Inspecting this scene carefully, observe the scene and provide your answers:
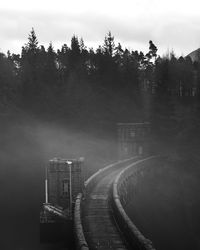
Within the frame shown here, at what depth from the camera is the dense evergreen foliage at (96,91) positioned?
74.2 m

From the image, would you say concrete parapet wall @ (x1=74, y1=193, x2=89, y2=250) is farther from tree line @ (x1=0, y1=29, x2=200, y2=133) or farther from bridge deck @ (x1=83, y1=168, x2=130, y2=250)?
tree line @ (x1=0, y1=29, x2=200, y2=133)

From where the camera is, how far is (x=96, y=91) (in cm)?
8519

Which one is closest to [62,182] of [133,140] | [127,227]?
[127,227]

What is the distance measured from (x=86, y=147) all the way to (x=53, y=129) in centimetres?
646

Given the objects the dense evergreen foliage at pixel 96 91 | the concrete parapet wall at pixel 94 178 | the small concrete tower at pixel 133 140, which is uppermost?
the dense evergreen foliage at pixel 96 91

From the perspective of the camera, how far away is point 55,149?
73.3m

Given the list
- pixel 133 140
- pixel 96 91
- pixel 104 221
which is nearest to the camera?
pixel 104 221

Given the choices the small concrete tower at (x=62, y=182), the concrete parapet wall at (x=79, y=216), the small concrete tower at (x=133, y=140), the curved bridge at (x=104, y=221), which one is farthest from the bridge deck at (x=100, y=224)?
the small concrete tower at (x=133, y=140)

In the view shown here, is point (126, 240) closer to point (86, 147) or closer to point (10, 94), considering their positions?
point (86, 147)

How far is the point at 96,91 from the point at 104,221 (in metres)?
57.9

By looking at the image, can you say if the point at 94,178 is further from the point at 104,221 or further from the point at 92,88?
the point at 92,88

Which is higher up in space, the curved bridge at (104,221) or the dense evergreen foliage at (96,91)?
the dense evergreen foliage at (96,91)

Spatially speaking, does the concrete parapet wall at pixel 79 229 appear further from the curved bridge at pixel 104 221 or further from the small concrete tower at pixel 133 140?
the small concrete tower at pixel 133 140

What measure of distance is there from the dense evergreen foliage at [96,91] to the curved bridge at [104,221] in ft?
98.7
